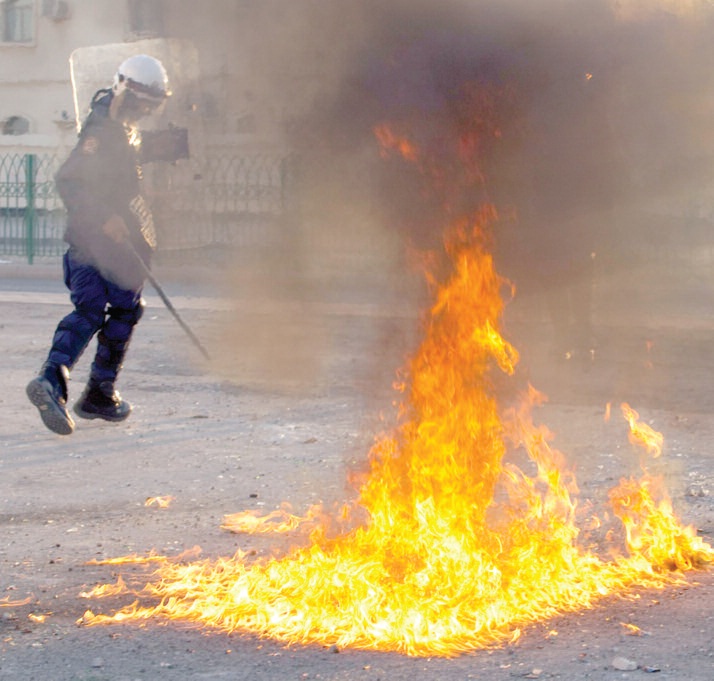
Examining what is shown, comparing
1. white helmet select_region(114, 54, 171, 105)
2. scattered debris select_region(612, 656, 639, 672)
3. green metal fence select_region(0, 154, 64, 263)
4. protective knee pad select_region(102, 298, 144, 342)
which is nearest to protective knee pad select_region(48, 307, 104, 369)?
protective knee pad select_region(102, 298, 144, 342)

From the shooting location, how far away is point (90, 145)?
17.2ft

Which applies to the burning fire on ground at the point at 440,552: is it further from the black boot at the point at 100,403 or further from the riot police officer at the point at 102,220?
the black boot at the point at 100,403

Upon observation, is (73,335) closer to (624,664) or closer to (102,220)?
(102,220)

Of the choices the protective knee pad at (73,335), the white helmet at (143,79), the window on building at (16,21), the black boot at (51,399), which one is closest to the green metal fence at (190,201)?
the white helmet at (143,79)

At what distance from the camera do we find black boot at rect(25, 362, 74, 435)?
5.15 meters

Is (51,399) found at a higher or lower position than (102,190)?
lower

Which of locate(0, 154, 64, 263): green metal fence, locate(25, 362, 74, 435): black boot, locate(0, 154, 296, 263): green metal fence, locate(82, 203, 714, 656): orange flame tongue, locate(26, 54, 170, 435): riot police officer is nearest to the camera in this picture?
locate(82, 203, 714, 656): orange flame tongue

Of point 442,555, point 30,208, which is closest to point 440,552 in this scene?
point 442,555

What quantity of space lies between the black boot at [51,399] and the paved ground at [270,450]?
0.29 metres

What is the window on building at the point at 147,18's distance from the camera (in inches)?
226

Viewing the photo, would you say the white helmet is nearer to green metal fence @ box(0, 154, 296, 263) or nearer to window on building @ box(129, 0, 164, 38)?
window on building @ box(129, 0, 164, 38)

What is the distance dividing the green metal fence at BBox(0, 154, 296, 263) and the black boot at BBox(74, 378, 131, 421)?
4.87ft

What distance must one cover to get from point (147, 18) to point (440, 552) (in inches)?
137

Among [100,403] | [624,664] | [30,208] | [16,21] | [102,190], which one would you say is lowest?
[30,208]
